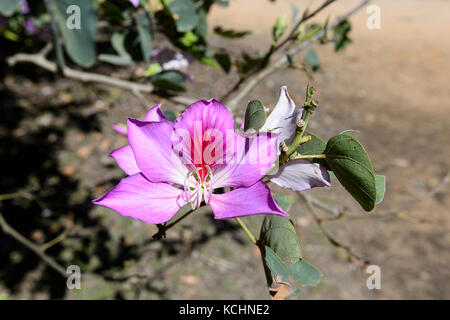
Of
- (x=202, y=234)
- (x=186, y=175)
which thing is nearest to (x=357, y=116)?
(x=202, y=234)

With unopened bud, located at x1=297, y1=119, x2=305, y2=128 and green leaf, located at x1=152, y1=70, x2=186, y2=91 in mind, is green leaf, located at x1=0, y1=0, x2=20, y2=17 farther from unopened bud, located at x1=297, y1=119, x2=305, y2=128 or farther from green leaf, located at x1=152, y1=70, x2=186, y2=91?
unopened bud, located at x1=297, y1=119, x2=305, y2=128

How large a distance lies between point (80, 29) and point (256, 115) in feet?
1.93

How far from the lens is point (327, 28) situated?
114cm

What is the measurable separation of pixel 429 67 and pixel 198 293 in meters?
4.98

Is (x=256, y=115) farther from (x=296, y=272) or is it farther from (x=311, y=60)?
(x=311, y=60)

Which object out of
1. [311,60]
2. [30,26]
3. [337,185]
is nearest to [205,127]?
[311,60]

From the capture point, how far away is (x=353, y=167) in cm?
51

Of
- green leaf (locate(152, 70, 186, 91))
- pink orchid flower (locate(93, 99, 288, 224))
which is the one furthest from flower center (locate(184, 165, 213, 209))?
green leaf (locate(152, 70, 186, 91))

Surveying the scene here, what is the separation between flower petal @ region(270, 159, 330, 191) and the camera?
54 cm

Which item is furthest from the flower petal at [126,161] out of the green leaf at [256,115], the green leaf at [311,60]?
the green leaf at [311,60]

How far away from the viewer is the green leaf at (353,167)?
49cm

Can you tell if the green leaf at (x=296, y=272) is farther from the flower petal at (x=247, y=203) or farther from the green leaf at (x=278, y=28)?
the green leaf at (x=278, y=28)

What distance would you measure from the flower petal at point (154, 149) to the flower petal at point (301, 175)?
0.53ft
